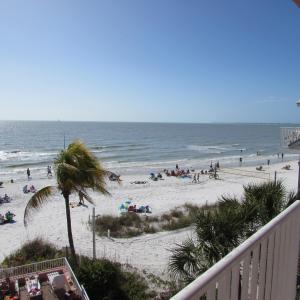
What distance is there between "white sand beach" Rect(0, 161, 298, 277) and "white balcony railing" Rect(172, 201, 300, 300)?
8695mm

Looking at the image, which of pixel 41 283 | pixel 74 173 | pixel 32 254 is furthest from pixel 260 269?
pixel 32 254

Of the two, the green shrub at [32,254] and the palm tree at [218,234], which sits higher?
the palm tree at [218,234]

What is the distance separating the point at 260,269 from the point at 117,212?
1927cm

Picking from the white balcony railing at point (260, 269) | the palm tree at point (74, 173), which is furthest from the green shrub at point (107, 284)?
the white balcony railing at point (260, 269)

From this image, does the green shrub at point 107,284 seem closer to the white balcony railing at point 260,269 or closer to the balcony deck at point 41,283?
the balcony deck at point 41,283

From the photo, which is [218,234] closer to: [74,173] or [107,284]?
[107,284]

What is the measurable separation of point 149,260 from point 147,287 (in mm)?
2748

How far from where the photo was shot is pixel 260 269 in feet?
6.45

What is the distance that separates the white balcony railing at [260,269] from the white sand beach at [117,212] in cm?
870

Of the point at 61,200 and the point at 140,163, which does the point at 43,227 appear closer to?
the point at 61,200

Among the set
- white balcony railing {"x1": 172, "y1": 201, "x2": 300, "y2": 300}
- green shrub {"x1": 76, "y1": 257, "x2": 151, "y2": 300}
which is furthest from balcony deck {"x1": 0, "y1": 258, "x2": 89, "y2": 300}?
white balcony railing {"x1": 172, "y1": 201, "x2": 300, "y2": 300}

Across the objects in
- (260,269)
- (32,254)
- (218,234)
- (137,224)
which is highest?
(260,269)

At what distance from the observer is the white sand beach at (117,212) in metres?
12.8

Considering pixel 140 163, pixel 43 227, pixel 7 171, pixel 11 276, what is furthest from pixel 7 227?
pixel 140 163
